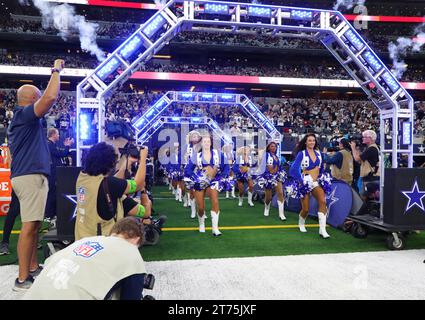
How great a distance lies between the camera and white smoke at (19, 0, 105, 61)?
32.8 meters

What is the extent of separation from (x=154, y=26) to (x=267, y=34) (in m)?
2.47

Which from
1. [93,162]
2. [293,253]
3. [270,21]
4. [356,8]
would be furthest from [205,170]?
[356,8]

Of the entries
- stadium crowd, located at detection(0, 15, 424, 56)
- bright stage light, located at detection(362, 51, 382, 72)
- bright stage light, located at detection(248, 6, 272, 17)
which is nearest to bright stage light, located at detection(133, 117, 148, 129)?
bright stage light, located at detection(248, 6, 272, 17)

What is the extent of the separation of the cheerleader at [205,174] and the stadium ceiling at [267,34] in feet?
7.09

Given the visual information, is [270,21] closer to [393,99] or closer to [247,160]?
[393,99]

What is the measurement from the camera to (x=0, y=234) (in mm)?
7332

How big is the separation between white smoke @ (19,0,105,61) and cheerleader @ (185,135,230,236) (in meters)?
27.3

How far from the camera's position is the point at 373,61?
743cm

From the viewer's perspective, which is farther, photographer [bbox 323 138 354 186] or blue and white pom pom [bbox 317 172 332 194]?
photographer [bbox 323 138 354 186]

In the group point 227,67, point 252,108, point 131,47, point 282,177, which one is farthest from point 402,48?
point 131,47

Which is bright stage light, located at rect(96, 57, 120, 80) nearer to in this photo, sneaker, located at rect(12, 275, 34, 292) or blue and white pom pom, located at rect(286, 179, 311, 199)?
sneaker, located at rect(12, 275, 34, 292)

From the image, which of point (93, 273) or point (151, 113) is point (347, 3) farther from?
point (93, 273)

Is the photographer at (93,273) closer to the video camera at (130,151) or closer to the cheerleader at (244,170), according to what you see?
the video camera at (130,151)

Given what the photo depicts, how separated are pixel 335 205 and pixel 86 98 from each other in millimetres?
5526
